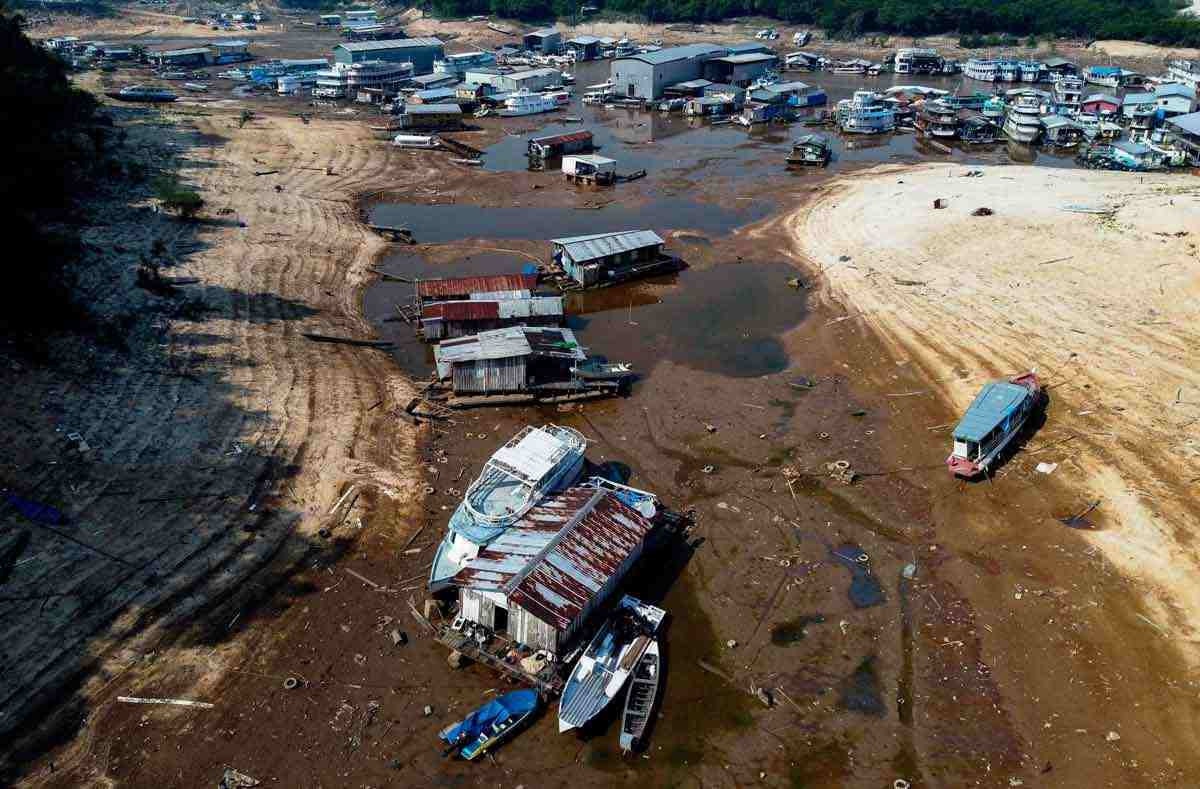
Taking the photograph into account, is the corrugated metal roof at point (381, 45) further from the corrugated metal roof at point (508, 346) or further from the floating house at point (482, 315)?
the corrugated metal roof at point (508, 346)

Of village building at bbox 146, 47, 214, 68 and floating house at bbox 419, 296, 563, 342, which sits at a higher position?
village building at bbox 146, 47, 214, 68

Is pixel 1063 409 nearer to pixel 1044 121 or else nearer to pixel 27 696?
pixel 27 696

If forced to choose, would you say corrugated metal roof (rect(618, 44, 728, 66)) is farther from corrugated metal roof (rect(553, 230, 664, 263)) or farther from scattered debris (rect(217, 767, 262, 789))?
scattered debris (rect(217, 767, 262, 789))

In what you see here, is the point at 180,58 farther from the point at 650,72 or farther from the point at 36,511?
the point at 36,511

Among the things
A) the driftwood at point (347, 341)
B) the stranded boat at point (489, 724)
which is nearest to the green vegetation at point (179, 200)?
the driftwood at point (347, 341)

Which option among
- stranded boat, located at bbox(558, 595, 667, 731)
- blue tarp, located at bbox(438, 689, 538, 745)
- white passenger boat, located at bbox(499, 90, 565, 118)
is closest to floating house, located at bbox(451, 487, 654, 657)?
stranded boat, located at bbox(558, 595, 667, 731)

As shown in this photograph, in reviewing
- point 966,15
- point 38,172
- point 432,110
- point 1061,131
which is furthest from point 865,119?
point 38,172
